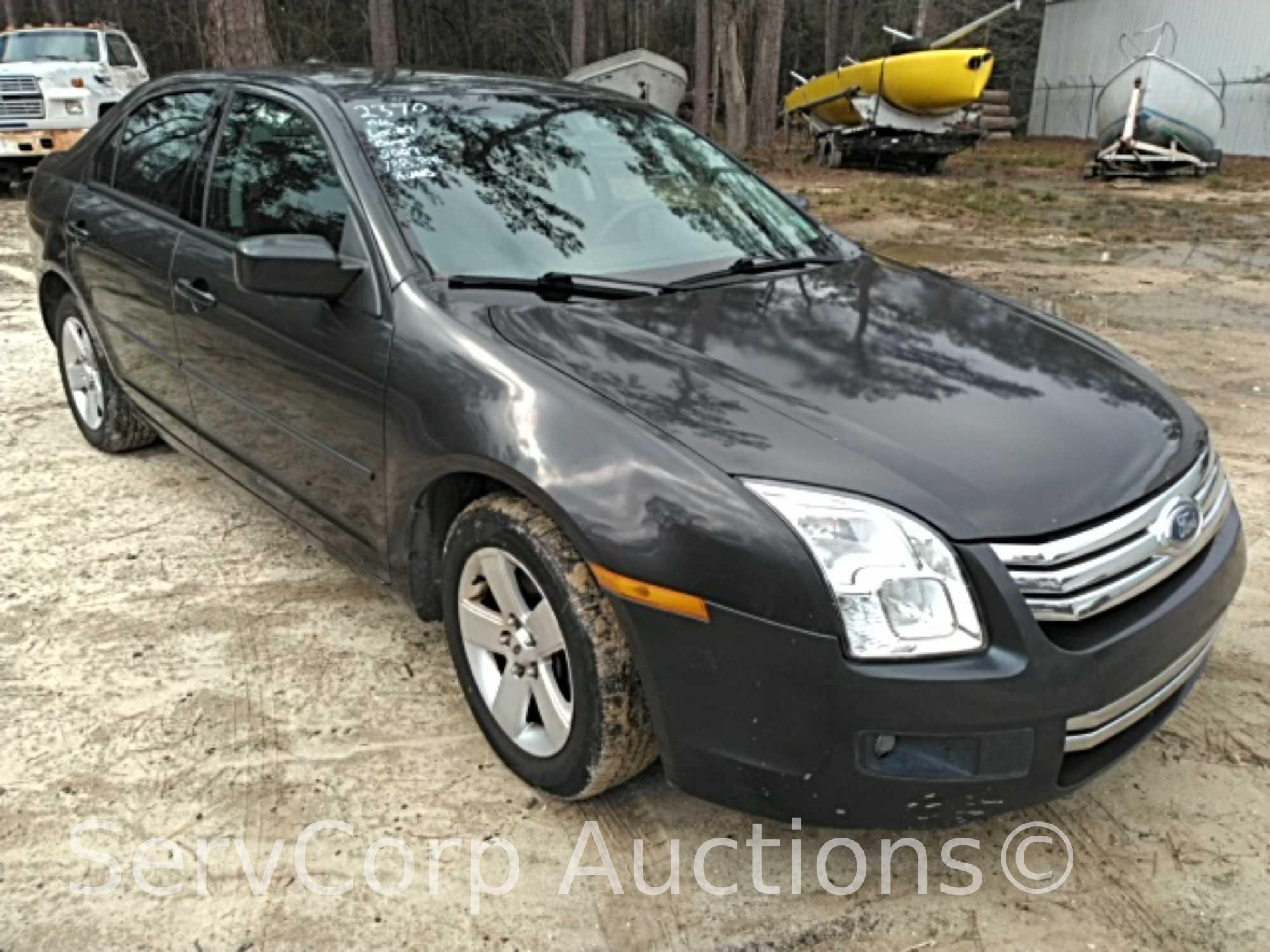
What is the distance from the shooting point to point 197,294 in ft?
11.1

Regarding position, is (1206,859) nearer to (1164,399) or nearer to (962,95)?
(1164,399)

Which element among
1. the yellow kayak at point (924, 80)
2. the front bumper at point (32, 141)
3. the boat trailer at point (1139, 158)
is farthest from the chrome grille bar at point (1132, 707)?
the yellow kayak at point (924, 80)

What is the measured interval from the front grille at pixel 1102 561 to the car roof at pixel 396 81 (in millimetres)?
2289

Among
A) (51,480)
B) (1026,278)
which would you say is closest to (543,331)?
(51,480)

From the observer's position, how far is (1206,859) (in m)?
2.34

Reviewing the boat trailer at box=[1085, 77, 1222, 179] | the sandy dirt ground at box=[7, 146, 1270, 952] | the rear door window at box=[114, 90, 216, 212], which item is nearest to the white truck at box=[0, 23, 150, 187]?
the rear door window at box=[114, 90, 216, 212]

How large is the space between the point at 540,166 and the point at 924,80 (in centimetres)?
1752

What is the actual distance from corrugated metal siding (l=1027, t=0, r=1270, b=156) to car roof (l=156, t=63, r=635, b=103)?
2384cm

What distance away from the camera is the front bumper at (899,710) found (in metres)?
1.93

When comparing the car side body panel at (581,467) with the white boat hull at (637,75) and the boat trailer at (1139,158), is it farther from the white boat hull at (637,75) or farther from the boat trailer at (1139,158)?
the white boat hull at (637,75)

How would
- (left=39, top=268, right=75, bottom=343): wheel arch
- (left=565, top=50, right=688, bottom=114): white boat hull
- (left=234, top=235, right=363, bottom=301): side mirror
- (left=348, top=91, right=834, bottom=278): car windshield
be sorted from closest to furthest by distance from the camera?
(left=234, top=235, right=363, bottom=301): side mirror → (left=348, top=91, right=834, bottom=278): car windshield → (left=39, top=268, right=75, bottom=343): wheel arch → (left=565, top=50, right=688, bottom=114): white boat hull

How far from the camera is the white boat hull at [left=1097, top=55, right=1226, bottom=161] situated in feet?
59.2

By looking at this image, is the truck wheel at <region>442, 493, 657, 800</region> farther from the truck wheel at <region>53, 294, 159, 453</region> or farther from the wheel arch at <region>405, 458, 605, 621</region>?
the truck wheel at <region>53, 294, 159, 453</region>

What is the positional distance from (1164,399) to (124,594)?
3182mm
